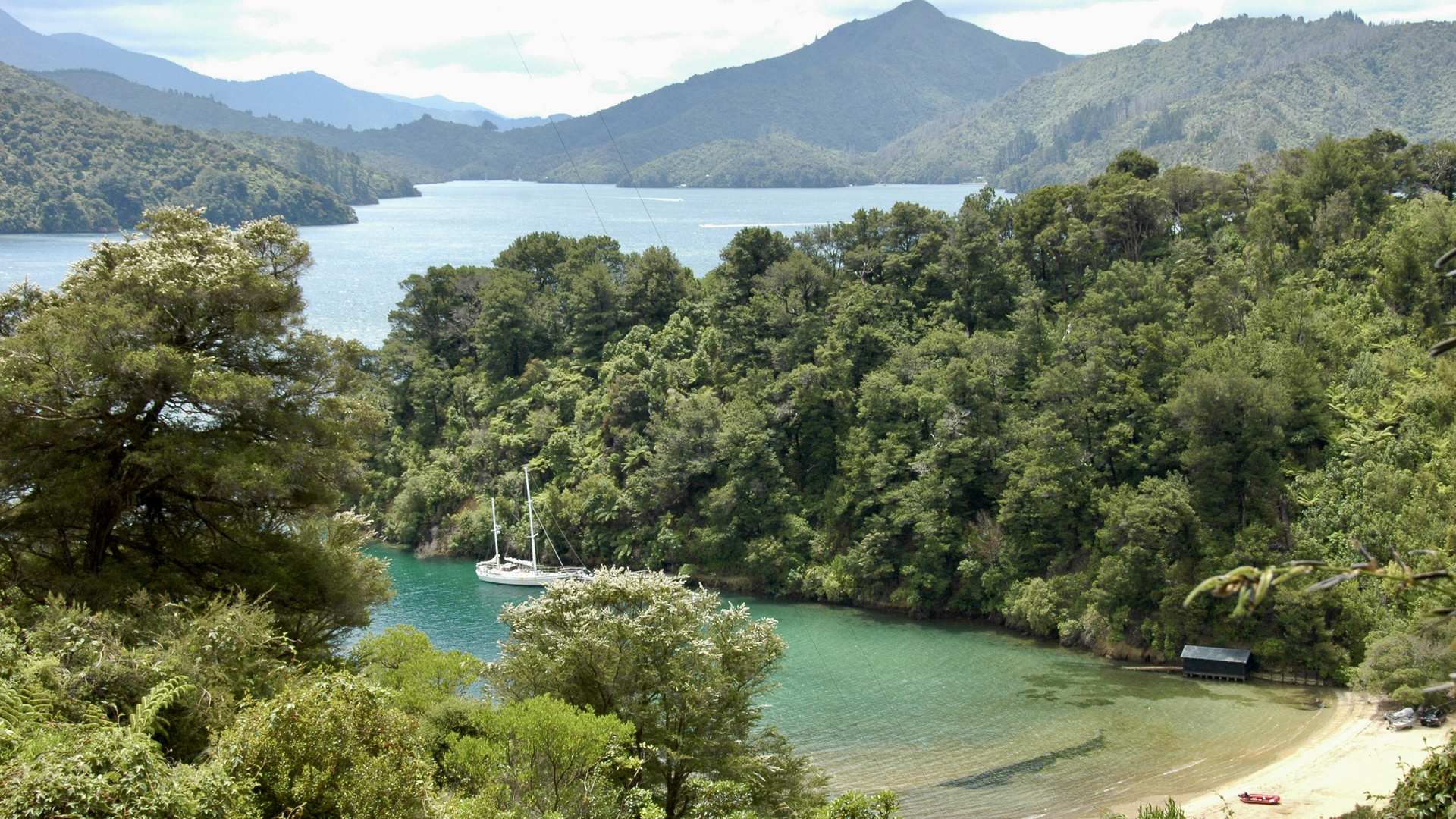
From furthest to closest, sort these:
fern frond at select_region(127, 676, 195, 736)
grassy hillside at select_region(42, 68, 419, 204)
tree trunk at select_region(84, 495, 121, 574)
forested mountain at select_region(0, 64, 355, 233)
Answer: grassy hillside at select_region(42, 68, 419, 204) < forested mountain at select_region(0, 64, 355, 233) < tree trunk at select_region(84, 495, 121, 574) < fern frond at select_region(127, 676, 195, 736)

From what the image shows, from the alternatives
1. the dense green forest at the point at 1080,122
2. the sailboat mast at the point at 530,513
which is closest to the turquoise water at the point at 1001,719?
the sailboat mast at the point at 530,513

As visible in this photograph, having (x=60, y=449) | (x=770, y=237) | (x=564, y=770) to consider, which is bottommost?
(x=564, y=770)

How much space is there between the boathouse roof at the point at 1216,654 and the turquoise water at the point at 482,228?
26806 millimetres

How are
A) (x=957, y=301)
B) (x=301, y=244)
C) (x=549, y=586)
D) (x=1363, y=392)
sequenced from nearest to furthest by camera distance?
(x=301, y=244) < (x=549, y=586) < (x=1363, y=392) < (x=957, y=301)

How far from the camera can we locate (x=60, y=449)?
1238cm

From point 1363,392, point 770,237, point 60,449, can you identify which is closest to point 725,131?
point 770,237

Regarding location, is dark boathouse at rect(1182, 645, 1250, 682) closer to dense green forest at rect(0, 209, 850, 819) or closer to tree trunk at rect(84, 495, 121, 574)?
dense green forest at rect(0, 209, 850, 819)

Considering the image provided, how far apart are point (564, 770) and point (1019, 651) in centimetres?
2005

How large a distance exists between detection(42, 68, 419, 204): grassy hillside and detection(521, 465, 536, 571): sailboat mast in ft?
329

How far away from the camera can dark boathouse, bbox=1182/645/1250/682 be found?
2534 centimetres

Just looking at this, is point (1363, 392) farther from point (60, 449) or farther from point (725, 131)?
point (725, 131)

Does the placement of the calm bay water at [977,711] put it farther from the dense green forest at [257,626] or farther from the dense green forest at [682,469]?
the dense green forest at [257,626]

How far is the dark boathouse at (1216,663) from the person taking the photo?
25.3m

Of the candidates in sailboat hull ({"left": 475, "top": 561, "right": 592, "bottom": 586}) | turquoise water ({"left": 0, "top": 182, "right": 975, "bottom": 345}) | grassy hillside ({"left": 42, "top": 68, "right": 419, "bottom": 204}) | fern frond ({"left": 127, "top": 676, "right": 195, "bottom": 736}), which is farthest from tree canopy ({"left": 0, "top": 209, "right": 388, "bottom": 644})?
grassy hillside ({"left": 42, "top": 68, "right": 419, "bottom": 204})
